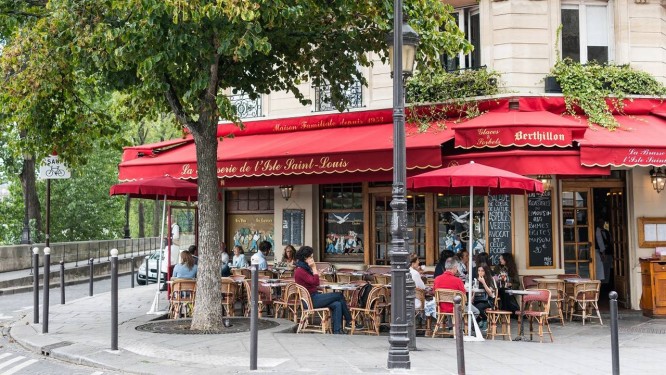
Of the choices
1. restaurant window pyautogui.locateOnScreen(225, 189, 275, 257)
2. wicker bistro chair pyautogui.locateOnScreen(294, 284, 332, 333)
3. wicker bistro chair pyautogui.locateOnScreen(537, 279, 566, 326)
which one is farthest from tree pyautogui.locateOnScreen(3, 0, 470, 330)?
restaurant window pyautogui.locateOnScreen(225, 189, 275, 257)

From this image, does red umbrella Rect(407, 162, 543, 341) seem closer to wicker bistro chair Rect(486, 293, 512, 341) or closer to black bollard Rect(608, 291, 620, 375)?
wicker bistro chair Rect(486, 293, 512, 341)

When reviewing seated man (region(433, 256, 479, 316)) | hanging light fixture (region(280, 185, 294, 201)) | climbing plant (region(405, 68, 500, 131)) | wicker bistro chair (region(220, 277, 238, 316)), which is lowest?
wicker bistro chair (region(220, 277, 238, 316))

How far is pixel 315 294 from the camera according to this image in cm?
1296

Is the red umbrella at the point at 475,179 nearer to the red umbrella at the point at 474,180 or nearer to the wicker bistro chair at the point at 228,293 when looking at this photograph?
the red umbrella at the point at 474,180

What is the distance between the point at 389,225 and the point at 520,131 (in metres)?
4.59

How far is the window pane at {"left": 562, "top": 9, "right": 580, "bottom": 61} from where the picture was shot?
16266 millimetres

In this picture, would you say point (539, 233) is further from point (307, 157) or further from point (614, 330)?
point (614, 330)

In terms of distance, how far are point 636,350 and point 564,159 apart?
370 centimetres

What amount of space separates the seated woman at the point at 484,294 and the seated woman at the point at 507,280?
624mm

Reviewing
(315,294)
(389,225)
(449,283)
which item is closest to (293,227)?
(389,225)

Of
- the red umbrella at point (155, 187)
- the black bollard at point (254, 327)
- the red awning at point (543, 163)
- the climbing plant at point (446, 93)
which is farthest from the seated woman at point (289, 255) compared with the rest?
the black bollard at point (254, 327)

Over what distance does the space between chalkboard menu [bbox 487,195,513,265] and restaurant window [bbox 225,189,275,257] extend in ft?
19.3

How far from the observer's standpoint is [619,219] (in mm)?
16594

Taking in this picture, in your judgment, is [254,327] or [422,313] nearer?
[254,327]
